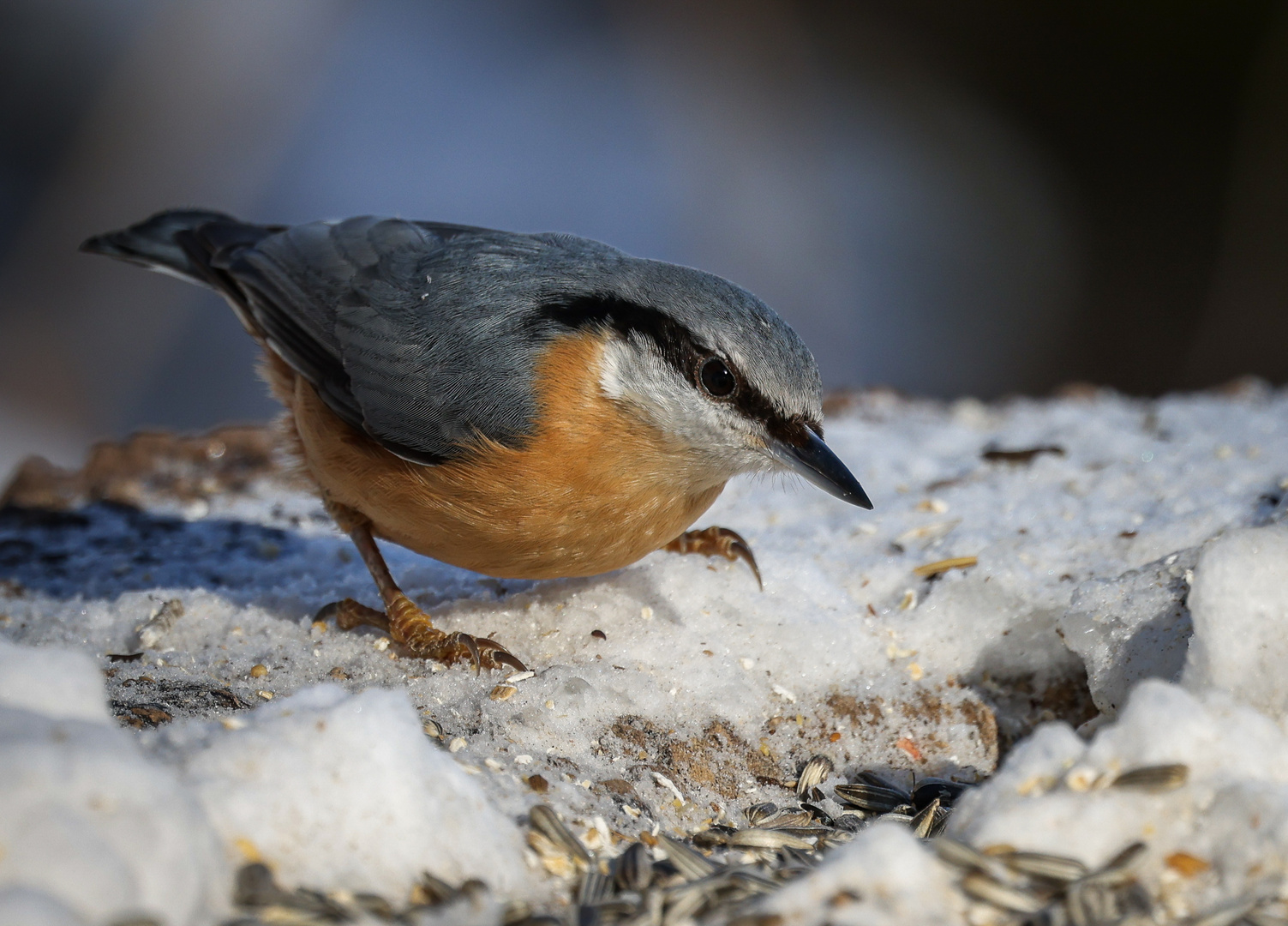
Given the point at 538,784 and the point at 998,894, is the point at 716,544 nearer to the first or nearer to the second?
the point at 538,784

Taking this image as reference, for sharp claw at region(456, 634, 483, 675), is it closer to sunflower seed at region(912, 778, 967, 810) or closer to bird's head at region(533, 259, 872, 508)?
bird's head at region(533, 259, 872, 508)

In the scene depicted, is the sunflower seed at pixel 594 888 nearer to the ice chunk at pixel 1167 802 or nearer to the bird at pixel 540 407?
the ice chunk at pixel 1167 802

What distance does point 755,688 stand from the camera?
316 cm

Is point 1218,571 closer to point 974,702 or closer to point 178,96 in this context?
point 974,702

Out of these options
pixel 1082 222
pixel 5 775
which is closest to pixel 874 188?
pixel 1082 222

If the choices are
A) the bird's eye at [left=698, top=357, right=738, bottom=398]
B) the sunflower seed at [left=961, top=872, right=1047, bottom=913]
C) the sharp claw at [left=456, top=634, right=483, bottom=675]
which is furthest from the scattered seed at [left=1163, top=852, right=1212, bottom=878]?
the sharp claw at [left=456, top=634, right=483, bottom=675]

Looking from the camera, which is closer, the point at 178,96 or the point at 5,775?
the point at 5,775

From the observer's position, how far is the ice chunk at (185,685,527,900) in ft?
6.08

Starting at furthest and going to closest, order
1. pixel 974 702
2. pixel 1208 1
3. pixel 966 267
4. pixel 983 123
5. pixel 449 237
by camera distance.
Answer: pixel 966 267
pixel 983 123
pixel 1208 1
pixel 449 237
pixel 974 702

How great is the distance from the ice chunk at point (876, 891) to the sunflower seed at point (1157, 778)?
1.30 ft

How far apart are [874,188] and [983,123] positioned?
60.2 inches

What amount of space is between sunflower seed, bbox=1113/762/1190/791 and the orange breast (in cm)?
155

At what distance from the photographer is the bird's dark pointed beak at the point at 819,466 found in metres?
2.94

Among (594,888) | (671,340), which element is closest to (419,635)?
(671,340)
